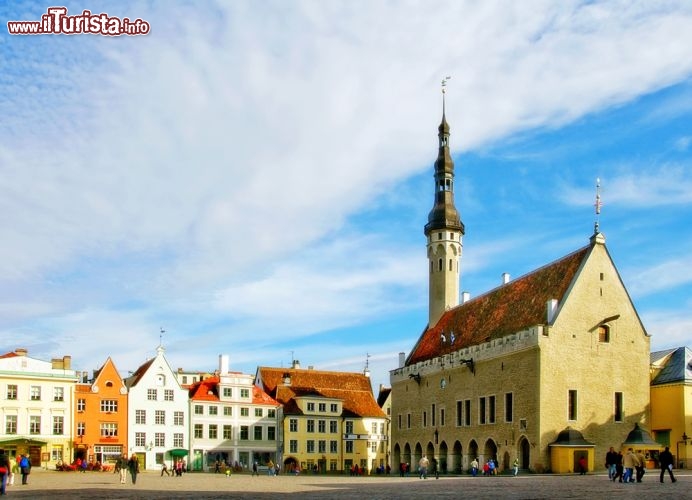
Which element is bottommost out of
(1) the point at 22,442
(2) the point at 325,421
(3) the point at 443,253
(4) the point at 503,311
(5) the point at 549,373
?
(1) the point at 22,442

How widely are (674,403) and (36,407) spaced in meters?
44.9

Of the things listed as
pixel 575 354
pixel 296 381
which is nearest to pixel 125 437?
pixel 296 381

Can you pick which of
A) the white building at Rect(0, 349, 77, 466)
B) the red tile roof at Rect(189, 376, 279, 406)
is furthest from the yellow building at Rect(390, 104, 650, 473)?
the white building at Rect(0, 349, 77, 466)

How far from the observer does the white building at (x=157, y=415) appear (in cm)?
7031

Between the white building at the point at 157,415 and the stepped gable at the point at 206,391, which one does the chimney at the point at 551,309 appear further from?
the stepped gable at the point at 206,391

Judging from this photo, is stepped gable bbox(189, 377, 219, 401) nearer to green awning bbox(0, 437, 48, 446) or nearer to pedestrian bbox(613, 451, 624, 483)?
green awning bbox(0, 437, 48, 446)

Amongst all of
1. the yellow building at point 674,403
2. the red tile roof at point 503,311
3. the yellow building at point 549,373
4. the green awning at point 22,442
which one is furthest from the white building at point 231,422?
the yellow building at point 674,403

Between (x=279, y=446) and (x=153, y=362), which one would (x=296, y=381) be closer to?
(x=279, y=446)

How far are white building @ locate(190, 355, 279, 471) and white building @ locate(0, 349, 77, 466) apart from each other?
10.5m

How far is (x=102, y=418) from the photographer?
69.2 metres

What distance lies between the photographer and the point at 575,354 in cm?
5438

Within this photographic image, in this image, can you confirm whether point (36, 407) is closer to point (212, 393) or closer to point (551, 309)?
point (212, 393)

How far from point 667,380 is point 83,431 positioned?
42.3m

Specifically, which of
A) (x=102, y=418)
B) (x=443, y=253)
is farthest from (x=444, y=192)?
(x=102, y=418)
